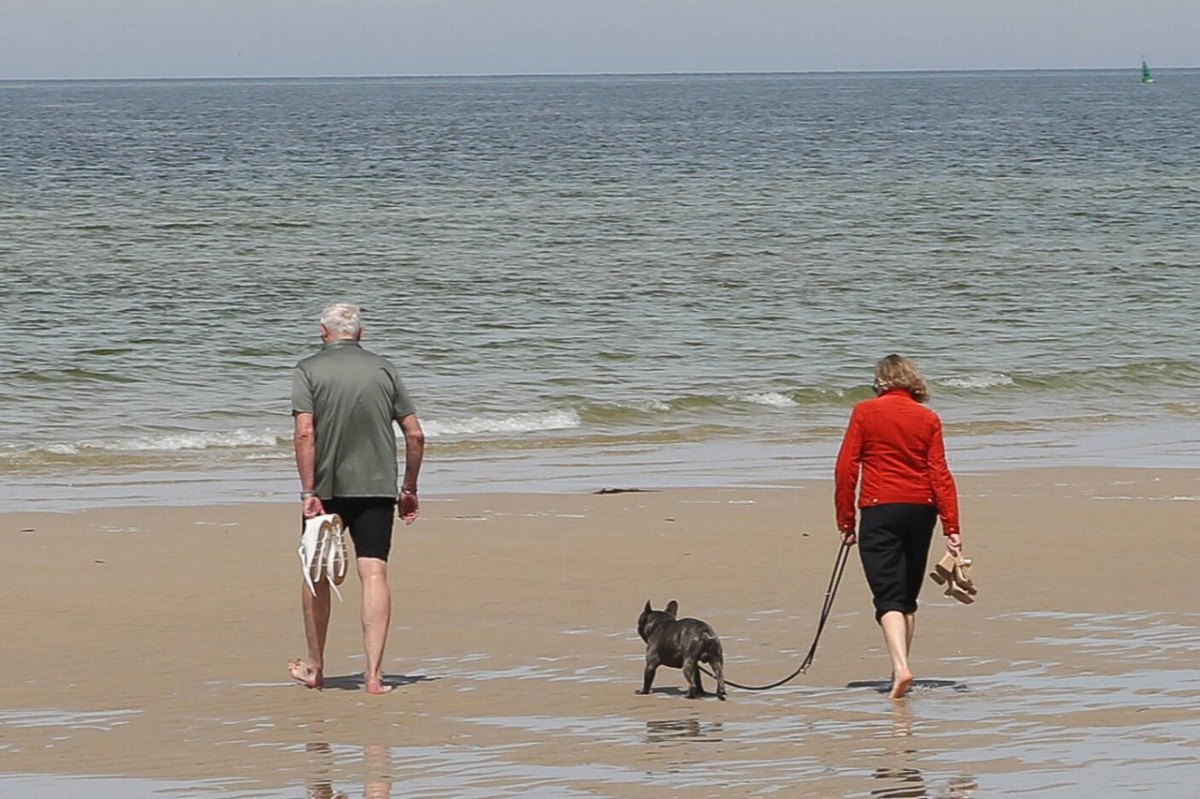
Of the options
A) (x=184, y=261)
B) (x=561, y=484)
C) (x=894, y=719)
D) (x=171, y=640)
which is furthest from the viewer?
(x=184, y=261)

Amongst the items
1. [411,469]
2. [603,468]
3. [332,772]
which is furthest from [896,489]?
[603,468]

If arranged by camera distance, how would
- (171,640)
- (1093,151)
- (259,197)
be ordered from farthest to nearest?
(1093,151) < (259,197) < (171,640)

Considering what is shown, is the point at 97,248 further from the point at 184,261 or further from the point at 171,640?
the point at 171,640

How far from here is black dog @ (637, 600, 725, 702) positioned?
7180 millimetres

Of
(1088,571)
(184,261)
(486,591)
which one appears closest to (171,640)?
(486,591)

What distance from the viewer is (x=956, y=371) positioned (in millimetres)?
21016

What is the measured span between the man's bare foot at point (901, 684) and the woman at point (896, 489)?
148mm

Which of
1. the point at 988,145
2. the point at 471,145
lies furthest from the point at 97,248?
the point at 988,145

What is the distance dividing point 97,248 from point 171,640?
2723cm

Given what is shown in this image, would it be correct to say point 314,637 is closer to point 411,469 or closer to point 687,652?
point 411,469

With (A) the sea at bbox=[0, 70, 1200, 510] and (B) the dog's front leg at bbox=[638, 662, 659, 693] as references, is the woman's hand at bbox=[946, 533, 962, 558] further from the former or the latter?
(A) the sea at bbox=[0, 70, 1200, 510]

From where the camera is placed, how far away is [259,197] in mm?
47500

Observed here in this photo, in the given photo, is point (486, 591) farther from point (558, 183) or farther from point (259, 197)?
point (558, 183)

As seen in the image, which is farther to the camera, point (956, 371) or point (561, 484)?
point (956, 371)
